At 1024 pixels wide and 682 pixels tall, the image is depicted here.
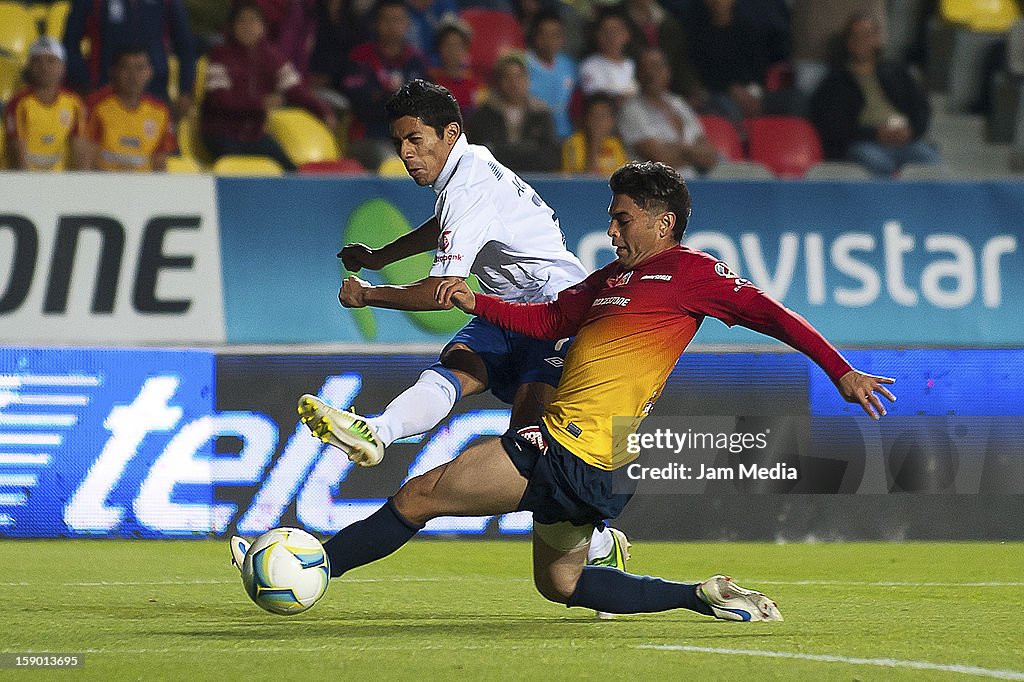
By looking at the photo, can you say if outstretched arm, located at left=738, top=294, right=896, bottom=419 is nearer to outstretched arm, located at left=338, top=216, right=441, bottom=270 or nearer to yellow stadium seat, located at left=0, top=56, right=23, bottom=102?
outstretched arm, located at left=338, top=216, right=441, bottom=270

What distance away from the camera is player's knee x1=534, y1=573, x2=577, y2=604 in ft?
17.1

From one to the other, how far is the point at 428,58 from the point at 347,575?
610cm

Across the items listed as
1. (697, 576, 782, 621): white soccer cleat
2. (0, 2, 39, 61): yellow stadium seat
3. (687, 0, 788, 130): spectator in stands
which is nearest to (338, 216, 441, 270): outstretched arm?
(697, 576, 782, 621): white soccer cleat

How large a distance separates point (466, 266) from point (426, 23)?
742cm

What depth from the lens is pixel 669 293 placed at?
194 inches

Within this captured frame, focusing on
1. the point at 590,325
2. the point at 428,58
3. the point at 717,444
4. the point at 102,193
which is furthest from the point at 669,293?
the point at 428,58

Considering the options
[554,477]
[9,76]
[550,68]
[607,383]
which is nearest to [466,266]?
[607,383]

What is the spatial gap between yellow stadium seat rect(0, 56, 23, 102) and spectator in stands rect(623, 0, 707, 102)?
4.93m

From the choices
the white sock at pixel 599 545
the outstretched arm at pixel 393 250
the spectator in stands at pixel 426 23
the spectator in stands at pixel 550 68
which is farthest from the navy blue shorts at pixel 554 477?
the spectator in stands at pixel 426 23

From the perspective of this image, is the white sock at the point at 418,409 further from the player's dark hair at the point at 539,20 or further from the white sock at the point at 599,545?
the player's dark hair at the point at 539,20

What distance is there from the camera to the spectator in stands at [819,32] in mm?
12688

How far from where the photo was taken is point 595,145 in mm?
11203

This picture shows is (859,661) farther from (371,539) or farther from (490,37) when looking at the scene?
(490,37)

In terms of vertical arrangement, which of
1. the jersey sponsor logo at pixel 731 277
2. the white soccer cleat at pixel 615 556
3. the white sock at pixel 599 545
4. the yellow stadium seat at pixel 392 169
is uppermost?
the jersey sponsor logo at pixel 731 277
